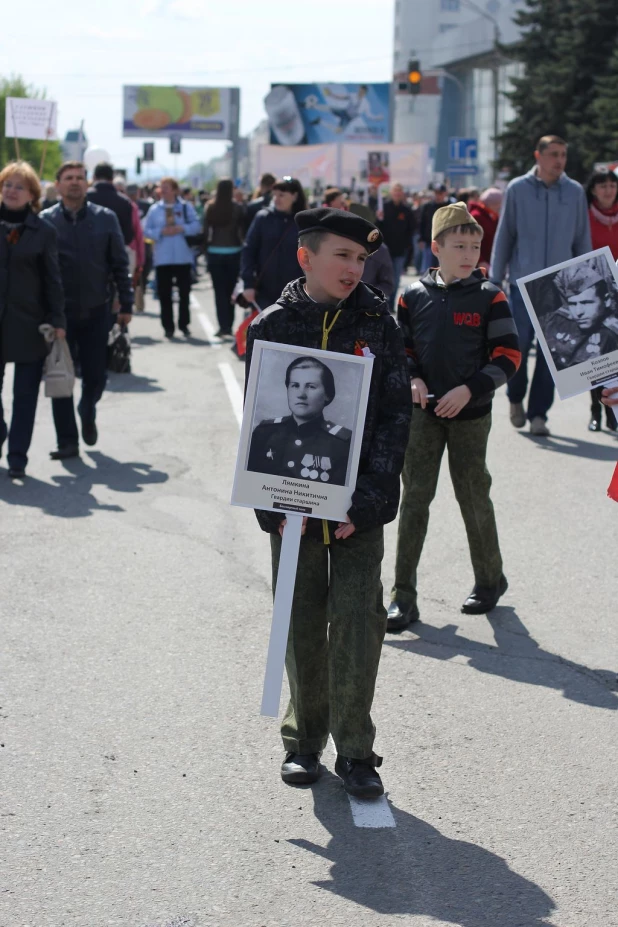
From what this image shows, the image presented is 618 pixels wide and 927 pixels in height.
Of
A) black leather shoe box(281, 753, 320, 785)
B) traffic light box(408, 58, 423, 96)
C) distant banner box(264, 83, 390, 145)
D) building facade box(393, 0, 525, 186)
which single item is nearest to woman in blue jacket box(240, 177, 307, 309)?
black leather shoe box(281, 753, 320, 785)

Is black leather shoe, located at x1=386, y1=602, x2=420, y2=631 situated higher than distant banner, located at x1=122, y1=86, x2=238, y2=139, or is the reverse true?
distant banner, located at x1=122, y1=86, x2=238, y2=139

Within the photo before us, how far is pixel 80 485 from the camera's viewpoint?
920cm

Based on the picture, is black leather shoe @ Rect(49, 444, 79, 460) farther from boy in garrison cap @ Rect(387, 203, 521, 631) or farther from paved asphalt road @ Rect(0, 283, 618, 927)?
boy in garrison cap @ Rect(387, 203, 521, 631)

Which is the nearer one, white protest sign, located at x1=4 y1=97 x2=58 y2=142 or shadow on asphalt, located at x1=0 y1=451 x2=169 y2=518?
shadow on asphalt, located at x1=0 y1=451 x2=169 y2=518

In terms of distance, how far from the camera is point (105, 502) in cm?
868

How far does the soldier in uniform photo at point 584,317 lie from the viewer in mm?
5391

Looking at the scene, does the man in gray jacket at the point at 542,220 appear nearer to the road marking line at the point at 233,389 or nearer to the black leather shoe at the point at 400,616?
the road marking line at the point at 233,389

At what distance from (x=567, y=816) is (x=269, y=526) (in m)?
1.25

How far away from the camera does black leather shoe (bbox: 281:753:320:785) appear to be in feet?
14.3

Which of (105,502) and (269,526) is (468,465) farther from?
(105,502)

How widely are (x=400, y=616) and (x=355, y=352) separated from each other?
228 cm

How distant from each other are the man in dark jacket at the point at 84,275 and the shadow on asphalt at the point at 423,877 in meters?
6.42

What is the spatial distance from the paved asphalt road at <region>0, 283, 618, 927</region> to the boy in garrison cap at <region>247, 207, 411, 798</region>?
0.19 meters

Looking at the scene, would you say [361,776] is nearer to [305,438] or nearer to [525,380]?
[305,438]
